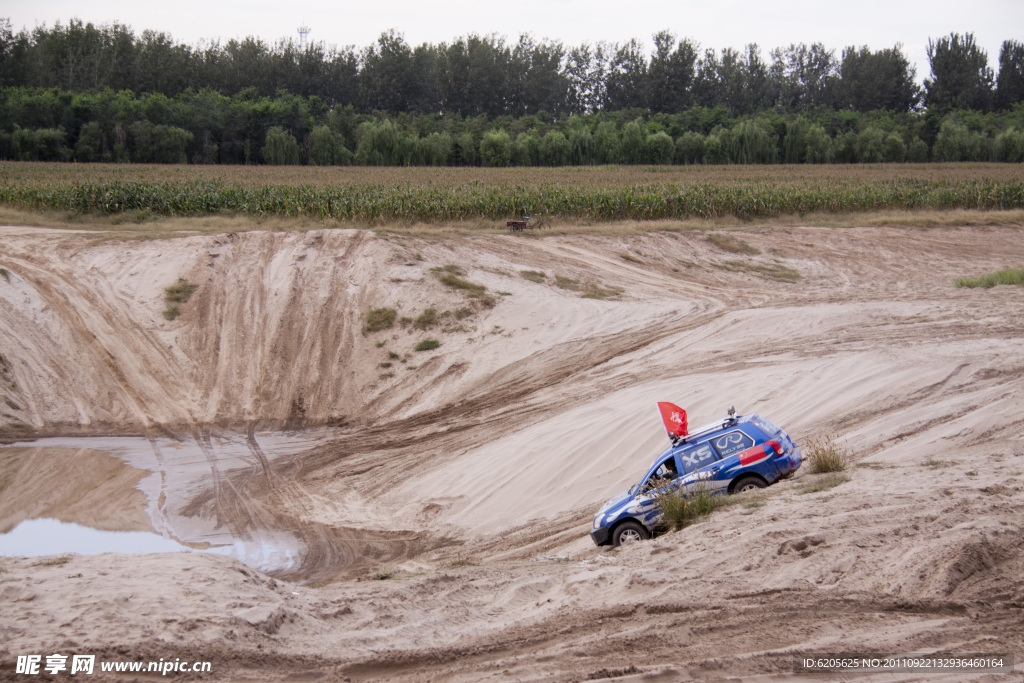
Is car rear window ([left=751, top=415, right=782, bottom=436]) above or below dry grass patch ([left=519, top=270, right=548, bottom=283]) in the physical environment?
below

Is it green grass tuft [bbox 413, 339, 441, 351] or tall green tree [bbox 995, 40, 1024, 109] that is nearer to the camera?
green grass tuft [bbox 413, 339, 441, 351]

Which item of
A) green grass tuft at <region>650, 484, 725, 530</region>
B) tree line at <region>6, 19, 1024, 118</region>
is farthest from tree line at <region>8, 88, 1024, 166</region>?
green grass tuft at <region>650, 484, 725, 530</region>

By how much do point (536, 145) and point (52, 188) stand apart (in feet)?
174

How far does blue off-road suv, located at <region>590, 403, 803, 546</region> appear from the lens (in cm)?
1039

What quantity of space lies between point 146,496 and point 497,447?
7.11 m

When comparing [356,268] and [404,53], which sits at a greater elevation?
[404,53]

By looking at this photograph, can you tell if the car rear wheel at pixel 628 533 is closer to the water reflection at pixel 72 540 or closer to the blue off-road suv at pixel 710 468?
the blue off-road suv at pixel 710 468

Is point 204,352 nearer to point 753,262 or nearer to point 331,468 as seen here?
point 331,468

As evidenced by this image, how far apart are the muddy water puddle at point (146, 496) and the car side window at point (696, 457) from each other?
6.40m

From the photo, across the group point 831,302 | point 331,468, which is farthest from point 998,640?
point 831,302

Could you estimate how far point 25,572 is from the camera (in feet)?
26.0

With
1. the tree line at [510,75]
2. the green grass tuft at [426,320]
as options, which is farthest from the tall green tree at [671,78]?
the green grass tuft at [426,320]

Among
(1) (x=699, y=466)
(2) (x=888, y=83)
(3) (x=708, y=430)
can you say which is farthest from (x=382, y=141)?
(2) (x=888, y=83)

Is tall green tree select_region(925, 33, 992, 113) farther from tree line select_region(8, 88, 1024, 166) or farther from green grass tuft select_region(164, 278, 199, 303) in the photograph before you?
green grass tuft select_region(164, 278, 199, 303)
